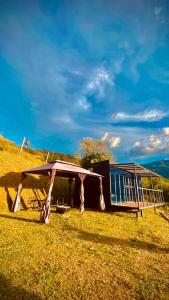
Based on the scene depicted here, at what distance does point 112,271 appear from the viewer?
585 centimetres

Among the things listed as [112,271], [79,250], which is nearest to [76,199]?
[79,250]

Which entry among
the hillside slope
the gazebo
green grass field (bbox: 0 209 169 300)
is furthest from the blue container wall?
green grass field (bbox: 0 209 169 300)

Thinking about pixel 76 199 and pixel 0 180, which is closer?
pixel 0 180

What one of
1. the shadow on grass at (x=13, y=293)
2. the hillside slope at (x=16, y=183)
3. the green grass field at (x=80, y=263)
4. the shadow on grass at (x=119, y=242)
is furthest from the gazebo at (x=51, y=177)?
the shadow on grass at (x=13, y=293)

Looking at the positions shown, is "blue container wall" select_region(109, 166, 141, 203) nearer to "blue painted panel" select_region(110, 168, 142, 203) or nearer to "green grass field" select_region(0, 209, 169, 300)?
"blue painted panel" select_region(110, 168, 142, 203)

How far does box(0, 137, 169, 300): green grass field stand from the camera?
478 cm

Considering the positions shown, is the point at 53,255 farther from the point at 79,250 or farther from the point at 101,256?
the point at 101,256

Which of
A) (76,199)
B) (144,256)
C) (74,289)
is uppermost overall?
(76,199)

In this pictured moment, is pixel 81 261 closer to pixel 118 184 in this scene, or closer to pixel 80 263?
pixel 80 263

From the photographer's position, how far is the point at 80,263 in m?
6.28

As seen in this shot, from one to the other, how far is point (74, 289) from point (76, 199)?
14822 mm

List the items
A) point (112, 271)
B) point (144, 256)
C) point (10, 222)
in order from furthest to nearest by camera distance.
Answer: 1. point (10, 222)
2. point (144, 256)
3. point (112, 271)

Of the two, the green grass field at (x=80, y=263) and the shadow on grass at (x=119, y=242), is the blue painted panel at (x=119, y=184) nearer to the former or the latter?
the green grass field at (x=80, y=263)

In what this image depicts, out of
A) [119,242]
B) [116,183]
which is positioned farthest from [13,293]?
[116,183]
